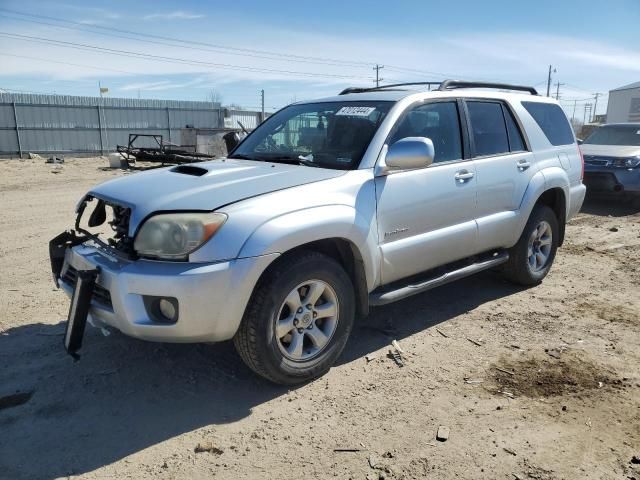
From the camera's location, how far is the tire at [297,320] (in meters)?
3.02

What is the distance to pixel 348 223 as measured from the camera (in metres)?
3.31

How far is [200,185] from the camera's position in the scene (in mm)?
3242

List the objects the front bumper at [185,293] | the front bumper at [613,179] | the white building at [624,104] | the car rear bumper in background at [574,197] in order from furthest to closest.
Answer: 1. the white building at [624,104]
2. the front bumper at [613,179]
3. the car rear bumper in background at [574,197]
4. the front bumper at [185,293]

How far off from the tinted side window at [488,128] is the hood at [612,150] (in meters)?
6.72

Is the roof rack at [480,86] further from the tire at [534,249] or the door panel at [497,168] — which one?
the tire at [534,249]

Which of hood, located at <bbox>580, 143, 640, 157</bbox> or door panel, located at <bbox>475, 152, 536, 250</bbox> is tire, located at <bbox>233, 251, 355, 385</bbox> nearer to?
door panel, located at <bbox>475, 152, 536, 250</bbox>

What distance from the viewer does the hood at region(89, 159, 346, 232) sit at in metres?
2.99

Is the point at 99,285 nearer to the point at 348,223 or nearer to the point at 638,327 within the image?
the point at 348,223

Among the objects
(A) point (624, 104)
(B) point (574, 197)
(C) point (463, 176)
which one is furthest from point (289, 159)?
(A) point (624, 104)

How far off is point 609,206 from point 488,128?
24.8 ft

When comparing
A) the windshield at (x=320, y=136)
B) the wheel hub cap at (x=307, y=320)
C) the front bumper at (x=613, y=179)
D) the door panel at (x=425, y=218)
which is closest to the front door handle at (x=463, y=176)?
the door panel at (x=425, y=218)

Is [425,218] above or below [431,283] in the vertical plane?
above

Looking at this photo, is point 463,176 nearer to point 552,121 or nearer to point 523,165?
point 523,165

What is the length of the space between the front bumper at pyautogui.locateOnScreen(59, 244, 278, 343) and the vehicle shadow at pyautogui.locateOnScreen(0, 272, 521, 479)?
49cm
